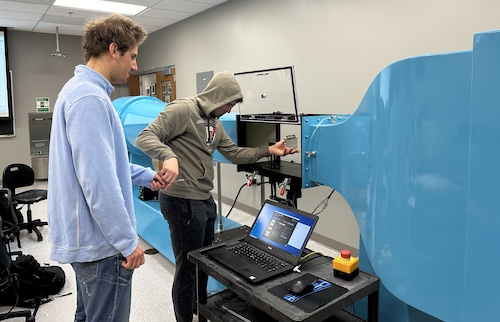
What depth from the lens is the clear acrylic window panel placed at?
204 cm

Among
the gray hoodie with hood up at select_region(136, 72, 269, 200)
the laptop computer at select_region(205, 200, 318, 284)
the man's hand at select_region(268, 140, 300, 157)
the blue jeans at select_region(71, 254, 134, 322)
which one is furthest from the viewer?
the man's hand at select_region(268, 140, 300, 157)

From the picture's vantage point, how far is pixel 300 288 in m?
1.28

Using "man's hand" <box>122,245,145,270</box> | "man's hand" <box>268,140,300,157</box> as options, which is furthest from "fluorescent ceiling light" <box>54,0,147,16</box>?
"man's hand" <box>122,245,145,270</box>

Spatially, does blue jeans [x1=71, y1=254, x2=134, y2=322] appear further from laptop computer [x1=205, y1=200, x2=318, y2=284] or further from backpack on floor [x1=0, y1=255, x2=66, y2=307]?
backpack on floor [x1=0, y1=255, x2=66, y2=307]

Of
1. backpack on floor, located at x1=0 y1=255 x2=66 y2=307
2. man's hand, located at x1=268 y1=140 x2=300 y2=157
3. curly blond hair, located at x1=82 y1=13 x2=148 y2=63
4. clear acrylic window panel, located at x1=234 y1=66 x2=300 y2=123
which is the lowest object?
backpack on floor, located at x1=0 y1=255 x2=66 y2=307

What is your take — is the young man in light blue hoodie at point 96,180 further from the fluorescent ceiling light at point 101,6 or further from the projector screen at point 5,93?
the projector screen at point 5,93

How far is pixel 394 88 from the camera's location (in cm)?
108

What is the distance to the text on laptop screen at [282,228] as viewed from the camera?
153 cm

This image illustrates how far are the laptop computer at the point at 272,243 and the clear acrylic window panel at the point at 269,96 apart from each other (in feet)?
1.87

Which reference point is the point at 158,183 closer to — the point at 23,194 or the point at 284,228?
the point at 284,228

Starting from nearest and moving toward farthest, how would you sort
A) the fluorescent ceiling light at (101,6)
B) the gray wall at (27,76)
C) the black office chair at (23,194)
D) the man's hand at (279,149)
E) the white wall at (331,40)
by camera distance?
the man's hand at (279,149), the white wall at (331,40), the black office chair at (23,194), the fluorescent ceiling light at (101,6), the gray wall at (27,76)

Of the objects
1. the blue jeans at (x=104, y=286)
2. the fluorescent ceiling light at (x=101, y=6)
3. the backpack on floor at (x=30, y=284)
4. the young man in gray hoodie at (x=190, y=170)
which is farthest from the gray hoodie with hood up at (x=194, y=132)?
the fluorescent ceiling light at (x=101, y=6)

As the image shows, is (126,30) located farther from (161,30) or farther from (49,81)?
(49,81)

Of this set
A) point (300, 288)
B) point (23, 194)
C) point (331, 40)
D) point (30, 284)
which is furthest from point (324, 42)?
point (23, 194)
